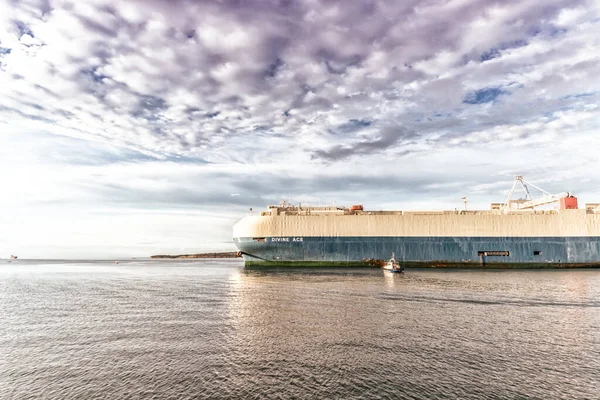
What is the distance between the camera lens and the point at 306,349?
1491 cm

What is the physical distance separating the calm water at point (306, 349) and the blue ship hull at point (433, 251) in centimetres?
3262

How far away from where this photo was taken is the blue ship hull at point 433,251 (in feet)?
196

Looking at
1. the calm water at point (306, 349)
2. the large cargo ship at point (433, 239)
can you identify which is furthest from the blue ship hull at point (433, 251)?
the calm water at point (306, 349)

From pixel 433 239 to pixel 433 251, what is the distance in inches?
85.0

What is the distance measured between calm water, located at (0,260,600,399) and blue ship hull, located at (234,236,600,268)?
3262cm

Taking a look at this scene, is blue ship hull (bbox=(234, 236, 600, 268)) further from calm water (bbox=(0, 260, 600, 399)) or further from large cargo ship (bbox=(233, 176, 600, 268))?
calm water (bbox=(0, 260, 600, 399))

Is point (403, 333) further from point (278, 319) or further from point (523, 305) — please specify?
point (523, 305)

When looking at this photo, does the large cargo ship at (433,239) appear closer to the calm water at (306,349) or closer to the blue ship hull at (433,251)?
the blue ship hull at (433,251)

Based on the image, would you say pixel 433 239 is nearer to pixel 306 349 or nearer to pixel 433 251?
pixel 433 251

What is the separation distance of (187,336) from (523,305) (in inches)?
927

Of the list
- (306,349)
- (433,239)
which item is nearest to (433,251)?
(433,239)

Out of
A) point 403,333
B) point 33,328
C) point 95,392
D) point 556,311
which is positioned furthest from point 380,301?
point 33,328

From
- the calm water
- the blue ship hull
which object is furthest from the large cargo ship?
the calm water

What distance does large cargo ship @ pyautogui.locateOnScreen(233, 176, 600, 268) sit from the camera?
2359 inches
